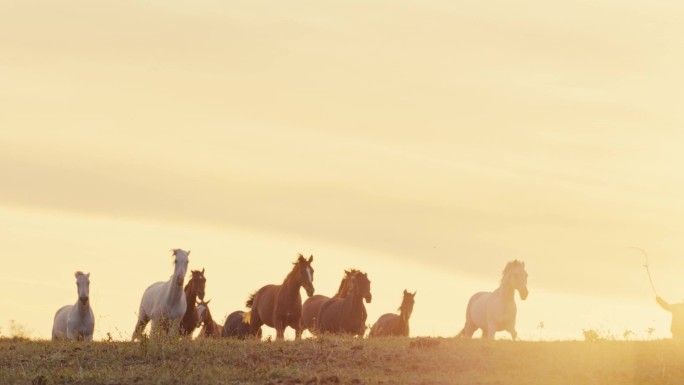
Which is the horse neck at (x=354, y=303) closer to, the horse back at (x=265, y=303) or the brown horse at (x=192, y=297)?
the horse back at (x=265, y=303)

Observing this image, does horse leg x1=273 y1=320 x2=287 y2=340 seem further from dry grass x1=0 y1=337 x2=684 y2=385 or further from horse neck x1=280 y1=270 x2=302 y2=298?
dry grass x1=0 y1=337 x2=684 y2=385

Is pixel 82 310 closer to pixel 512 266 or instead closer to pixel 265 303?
pixel 265 303

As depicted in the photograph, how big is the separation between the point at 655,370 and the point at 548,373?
72.4 inches

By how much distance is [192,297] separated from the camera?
2881 cm

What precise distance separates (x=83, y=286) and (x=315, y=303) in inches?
263

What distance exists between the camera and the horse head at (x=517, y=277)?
31.4m

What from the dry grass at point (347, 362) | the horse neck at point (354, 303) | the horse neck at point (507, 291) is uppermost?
the horse neck at point (507, 291)

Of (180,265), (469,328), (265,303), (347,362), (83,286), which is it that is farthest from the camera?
(469,328)

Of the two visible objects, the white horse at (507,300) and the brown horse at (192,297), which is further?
the white horse at (507,300)

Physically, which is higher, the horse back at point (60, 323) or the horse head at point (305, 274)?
the horse head at point (305, 274)

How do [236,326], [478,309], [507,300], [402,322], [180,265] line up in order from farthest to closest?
[236,326]
[478,309]
[402,322]
[507,300]
[180,265]

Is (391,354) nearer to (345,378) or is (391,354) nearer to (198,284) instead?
(345,378)

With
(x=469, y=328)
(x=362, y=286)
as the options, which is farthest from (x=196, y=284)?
(x=469, y=328)

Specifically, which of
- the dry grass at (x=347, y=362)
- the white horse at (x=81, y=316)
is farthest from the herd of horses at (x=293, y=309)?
the dry grass at (x=347, y=362)
